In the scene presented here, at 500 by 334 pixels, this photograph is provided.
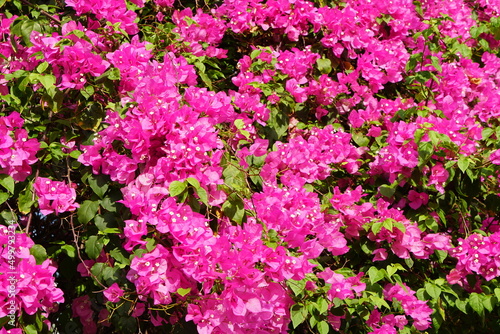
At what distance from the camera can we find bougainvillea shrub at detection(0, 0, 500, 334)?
2037 millimetres

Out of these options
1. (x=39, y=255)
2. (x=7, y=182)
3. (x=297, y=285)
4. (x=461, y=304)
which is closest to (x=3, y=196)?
(x=7, y=182)

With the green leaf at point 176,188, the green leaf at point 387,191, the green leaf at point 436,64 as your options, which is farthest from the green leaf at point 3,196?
the green leaf at point 436,64

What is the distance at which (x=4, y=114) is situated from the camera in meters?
2.49

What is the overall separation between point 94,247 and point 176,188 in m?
0.48

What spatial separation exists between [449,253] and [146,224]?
1.51 meters

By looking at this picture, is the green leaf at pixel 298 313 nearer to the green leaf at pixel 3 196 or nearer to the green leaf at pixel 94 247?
the green leaf at pixel 94 247

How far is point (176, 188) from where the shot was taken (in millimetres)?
1956

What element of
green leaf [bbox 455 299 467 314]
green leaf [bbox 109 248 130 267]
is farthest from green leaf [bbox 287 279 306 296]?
green leaf [bbox 455 299 467 314]

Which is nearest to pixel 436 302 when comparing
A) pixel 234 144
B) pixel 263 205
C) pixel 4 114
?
pixel 263 205

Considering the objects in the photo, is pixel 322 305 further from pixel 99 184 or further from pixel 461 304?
pixel 99 184

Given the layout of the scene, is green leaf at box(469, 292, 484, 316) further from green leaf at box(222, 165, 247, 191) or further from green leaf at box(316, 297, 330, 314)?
green leaf at box(222, 165, 247, 191)

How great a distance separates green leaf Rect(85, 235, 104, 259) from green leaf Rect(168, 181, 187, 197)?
441mm

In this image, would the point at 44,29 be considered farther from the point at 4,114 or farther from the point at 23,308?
the point at 23,308

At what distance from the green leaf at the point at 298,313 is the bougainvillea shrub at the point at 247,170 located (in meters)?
0.02
